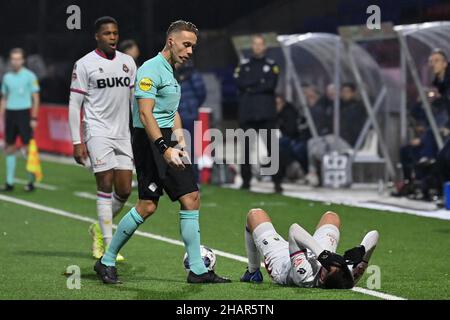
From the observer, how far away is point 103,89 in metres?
12.3

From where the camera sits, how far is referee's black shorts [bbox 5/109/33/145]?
20297 mm

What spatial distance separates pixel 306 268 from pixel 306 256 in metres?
0.09

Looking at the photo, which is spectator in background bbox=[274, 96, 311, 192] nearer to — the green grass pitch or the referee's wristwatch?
the green grass pitch

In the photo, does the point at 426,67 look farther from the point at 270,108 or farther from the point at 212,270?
the point at 212,270

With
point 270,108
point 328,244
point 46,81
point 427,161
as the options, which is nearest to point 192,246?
point 328,244

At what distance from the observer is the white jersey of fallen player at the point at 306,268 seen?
31.9 ft

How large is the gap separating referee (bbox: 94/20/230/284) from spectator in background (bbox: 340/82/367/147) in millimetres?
11203

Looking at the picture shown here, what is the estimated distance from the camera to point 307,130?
21.7 meters

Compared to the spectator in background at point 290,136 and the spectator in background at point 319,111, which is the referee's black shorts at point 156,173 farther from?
the spectator in background at point 319,111

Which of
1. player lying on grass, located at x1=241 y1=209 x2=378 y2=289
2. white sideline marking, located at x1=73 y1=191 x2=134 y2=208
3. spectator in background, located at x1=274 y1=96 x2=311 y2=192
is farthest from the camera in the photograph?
spectator in background, located at x1=274 y1=96 x2=311 y2=192

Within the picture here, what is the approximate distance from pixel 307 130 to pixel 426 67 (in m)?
3.06

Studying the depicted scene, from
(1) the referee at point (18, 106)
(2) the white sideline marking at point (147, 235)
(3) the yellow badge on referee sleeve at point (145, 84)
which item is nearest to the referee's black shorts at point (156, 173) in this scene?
(3) the yellow badge on referee sleeve at point (145, 84)

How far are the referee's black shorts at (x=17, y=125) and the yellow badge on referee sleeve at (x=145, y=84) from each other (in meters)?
10.5

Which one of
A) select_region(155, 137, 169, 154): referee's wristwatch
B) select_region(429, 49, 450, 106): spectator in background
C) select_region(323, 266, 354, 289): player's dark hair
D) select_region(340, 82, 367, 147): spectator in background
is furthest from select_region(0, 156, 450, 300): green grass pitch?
select_region(340, 82, 367, 147): spectator in background
